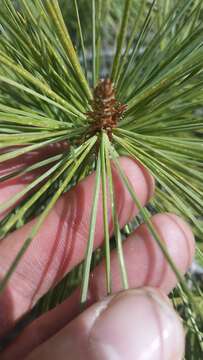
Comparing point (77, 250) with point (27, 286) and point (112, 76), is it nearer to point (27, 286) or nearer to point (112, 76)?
point (27, 286)

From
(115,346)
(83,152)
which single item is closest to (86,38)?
(83,152)

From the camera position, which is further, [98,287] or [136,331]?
[98,287]

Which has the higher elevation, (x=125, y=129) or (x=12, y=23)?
(x=12, y=23)

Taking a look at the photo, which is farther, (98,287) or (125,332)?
(98,287)

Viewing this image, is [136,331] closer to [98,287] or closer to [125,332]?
[125,332]

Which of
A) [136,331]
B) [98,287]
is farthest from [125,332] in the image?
[98,287]
